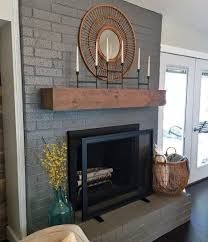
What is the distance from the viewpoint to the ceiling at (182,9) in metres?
2.51

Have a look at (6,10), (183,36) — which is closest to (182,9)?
(183,36)

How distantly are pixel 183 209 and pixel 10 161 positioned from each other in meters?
1.89

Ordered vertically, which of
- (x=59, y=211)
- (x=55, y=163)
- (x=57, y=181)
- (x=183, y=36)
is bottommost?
(x=59, y=211)

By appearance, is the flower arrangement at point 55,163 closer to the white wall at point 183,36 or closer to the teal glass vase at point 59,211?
the teal glass vase at point 59,211

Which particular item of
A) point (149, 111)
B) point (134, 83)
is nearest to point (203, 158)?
point (149, 111)

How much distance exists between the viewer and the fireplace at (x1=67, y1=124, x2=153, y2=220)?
2.27 meters

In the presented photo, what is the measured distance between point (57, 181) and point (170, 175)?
1292mm

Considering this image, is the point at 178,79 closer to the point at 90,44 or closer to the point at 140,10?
the point at 140,10

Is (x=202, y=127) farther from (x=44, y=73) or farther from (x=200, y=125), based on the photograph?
(x=44, y=73)

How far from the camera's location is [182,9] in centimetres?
270

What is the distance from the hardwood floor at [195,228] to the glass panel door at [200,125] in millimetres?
633

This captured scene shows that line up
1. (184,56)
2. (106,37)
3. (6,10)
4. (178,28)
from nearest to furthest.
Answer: (6,10) → (106,37) → (178,28) → (184,56)

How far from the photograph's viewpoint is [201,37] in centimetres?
359

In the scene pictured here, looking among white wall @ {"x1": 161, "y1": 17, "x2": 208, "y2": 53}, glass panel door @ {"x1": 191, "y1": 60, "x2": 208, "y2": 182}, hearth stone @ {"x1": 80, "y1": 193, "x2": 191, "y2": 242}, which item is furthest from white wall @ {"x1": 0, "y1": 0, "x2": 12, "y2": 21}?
glass panel door @ {"x1": 191, "y1": 60, "x2": 208, "y2": 182}
